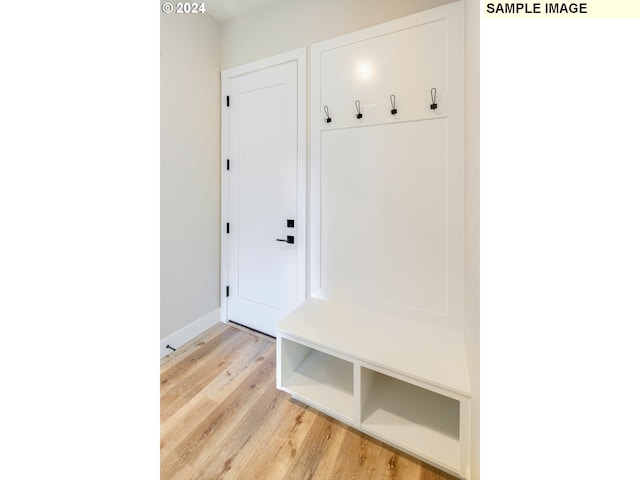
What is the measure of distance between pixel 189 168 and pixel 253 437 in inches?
76.0

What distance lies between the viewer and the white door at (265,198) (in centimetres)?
212

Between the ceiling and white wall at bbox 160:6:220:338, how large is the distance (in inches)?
3.3

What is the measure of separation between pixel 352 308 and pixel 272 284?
29.8 inches

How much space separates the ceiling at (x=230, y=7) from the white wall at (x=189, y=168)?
0.08 metres

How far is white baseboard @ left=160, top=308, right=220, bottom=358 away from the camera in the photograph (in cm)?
213

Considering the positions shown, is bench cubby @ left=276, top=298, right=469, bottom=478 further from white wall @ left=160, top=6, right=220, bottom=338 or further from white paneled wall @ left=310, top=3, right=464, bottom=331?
white wall @ left=160, top=6, right=220, bottom=338

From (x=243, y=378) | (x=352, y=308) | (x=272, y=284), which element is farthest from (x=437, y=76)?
(x=243, y=378)

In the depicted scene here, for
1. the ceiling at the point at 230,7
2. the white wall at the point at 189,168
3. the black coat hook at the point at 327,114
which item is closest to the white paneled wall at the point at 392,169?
the black coat hook at the point at 327,114

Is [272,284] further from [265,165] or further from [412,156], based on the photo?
[412,156]

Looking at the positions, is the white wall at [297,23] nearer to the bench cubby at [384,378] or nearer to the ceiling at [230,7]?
the ceiling at [230,7]

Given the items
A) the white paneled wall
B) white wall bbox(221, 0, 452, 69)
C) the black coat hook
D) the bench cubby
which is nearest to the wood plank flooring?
the bench cubby

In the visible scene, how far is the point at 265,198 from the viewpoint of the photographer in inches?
90.0

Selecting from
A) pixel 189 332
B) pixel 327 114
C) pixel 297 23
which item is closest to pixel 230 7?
pixel 297 23
